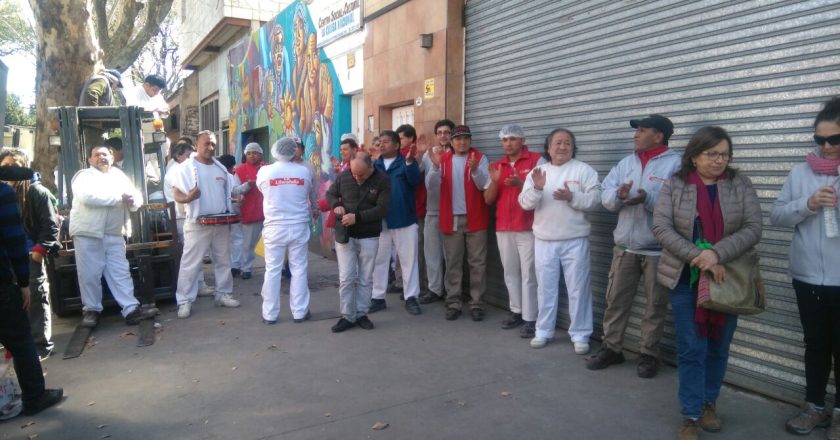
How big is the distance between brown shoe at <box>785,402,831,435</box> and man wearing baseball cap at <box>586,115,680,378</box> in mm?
1071

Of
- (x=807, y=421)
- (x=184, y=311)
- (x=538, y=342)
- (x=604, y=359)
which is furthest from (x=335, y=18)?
(x=807, y=421)

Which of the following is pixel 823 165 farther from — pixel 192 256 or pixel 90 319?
pixel 90 319

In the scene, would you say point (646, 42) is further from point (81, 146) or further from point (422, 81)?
point (81, 146)

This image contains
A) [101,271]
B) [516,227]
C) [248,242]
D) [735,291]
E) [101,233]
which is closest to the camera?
[735,291]

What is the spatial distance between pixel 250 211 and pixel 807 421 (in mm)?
7311

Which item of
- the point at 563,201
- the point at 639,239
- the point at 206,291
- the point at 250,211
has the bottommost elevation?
the point at 206,291

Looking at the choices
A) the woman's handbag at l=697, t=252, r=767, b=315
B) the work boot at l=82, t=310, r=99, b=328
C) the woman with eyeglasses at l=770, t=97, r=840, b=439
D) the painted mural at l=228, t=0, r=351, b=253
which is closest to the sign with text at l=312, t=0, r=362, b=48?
the painted mural at l=228, t=0, r=351, b=253

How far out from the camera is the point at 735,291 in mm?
3342

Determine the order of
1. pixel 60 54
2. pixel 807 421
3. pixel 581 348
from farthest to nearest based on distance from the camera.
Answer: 1. pixel 60 54
2. pixel 581 348
3. pixel 807 421

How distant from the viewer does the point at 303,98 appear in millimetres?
11773

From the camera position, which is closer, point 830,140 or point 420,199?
point 830,140

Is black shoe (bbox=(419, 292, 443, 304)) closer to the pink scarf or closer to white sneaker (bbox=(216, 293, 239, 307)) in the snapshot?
white sneaker (bbox=(216, 293, 239, 307))

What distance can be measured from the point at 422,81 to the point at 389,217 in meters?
2.05

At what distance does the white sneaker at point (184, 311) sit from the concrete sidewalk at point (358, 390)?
1.89 feet
